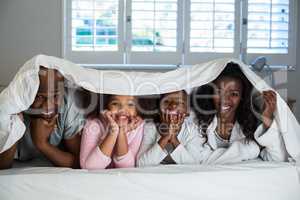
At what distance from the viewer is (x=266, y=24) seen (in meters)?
2.68

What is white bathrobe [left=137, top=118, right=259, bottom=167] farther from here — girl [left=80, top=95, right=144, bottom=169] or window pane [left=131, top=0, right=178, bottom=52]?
window pane [left=131, top=0, right=178, bottom=52]

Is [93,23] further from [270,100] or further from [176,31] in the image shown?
[270,100]

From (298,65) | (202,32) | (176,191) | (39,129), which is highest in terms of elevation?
(202,32)

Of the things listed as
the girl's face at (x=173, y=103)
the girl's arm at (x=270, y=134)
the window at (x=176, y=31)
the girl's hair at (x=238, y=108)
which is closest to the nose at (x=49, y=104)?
the girl's face at (x=173, y=103)

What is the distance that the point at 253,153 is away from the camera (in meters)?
1.17

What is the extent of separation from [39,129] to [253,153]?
2.19 feet

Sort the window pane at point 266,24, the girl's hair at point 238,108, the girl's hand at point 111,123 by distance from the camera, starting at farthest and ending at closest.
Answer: the window pane at point 266,24, the girl's hair at point 238,108, the girl's hand at point 111,123

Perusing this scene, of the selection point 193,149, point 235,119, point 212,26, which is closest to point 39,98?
point 193,149

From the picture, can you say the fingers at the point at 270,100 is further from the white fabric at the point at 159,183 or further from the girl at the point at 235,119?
the white fabric at the point at 159,183

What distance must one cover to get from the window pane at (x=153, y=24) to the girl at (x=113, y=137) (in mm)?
1526

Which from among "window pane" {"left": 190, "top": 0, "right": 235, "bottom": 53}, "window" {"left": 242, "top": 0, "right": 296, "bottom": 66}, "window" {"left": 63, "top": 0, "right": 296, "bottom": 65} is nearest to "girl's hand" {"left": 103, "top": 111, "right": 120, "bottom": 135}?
"window" {"left": 63, "top": 0, "right": 296, "bottom": 65}

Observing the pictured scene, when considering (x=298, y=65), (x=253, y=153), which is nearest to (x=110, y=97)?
(x=253, y=153)

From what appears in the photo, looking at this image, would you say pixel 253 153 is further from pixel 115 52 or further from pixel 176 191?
pixel 115 52

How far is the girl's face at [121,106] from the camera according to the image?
3.61ft
